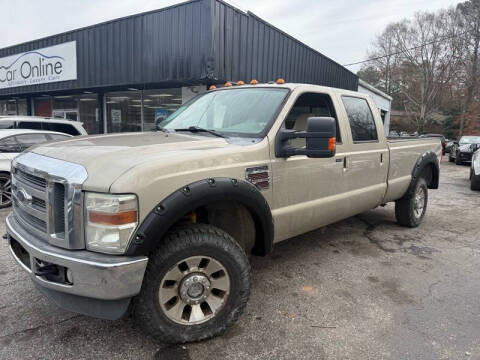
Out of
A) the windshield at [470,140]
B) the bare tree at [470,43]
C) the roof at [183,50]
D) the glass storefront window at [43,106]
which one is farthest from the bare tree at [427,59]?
the glass storefront window at [43,106]

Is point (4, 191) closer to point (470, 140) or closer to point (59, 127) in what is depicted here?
point (59, 127)

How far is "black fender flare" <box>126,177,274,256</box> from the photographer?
2.16 meters

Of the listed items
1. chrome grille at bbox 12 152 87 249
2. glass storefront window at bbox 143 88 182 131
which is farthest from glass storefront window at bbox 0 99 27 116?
chrome grille at bbox 12 152 87 249

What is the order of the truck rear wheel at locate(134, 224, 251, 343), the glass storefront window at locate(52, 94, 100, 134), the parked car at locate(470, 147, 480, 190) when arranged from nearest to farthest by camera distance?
1. the truck rear wheel at locate(134, 224, 251, 343)
2. the parked car at locate(470, 147, 480, 190)
3. the glass storefront window at locate(52, 94, 100, 134)

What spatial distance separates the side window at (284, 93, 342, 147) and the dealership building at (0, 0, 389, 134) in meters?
6.37

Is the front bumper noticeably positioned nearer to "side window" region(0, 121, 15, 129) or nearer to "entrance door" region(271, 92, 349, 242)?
"entrance door" region(271, 92, 349, 242)

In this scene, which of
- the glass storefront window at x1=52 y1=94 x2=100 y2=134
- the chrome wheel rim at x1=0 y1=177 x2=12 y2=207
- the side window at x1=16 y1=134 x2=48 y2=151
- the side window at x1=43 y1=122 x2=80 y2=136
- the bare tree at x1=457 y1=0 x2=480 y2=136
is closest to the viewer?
the chrome wheel rim at x1=0 y1=177 x2=12 y2=207

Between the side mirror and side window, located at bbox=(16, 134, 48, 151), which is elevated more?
the side mirror

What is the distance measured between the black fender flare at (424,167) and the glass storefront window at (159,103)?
826 centimetres

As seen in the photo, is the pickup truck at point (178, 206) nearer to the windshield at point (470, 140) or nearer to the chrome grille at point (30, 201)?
the chrome grille at point (30, 201)

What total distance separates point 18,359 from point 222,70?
8773mm

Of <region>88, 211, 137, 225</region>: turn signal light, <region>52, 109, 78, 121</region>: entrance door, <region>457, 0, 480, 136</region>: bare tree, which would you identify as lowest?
<region>88, 211, 137, 225</region>: turn signal light

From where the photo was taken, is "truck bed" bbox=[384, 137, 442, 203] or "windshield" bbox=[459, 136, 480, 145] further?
"windshield" bbox=[459, 136, 480, 145]

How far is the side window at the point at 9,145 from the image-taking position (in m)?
6.63
